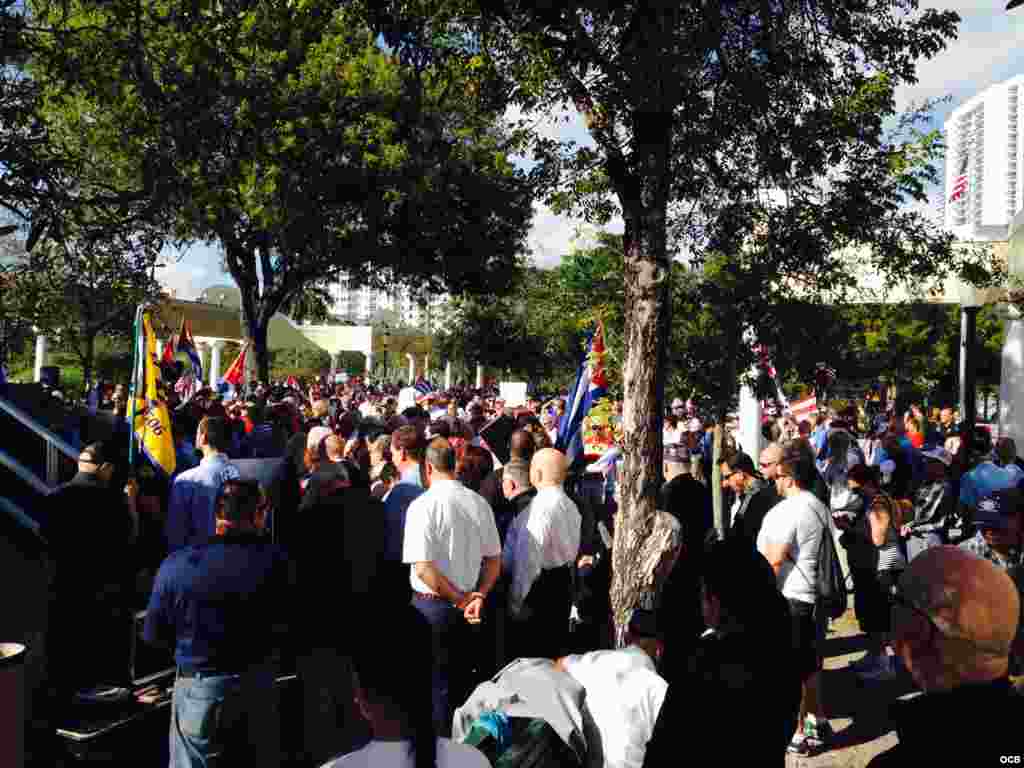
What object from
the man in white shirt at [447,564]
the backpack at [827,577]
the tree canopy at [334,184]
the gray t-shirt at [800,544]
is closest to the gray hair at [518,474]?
the man in white shirt at [447,564]

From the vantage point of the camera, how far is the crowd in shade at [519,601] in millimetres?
2459

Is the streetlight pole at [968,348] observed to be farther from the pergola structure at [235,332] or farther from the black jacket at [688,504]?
the pergola structure at [235,332]

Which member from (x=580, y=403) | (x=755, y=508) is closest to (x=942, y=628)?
(x=755, y=508)

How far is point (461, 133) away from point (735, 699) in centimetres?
2467

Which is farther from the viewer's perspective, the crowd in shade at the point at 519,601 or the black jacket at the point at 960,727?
the crowd in shade at the point at 519,601

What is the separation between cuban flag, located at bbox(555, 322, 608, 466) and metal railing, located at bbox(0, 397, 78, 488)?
4684mm

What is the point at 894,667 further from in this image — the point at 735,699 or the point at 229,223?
the point at 229,223

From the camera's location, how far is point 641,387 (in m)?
6.12

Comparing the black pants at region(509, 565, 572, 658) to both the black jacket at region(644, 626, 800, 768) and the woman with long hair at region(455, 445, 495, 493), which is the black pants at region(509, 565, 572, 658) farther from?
→ the black jacket at region(644, 626, 800, 768)

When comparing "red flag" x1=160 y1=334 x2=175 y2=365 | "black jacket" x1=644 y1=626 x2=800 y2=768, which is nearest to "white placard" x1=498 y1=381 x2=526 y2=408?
"red flag" x1=160 y1=334 x2=175 y2=365

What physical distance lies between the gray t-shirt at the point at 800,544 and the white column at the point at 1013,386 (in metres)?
12.9

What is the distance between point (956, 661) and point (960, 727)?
18cm

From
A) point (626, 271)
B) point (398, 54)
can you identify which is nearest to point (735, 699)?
point (626, 271)

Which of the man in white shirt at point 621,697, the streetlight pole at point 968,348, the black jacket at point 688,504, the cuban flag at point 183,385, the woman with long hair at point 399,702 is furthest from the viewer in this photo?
the cuban flag at point 183,385
